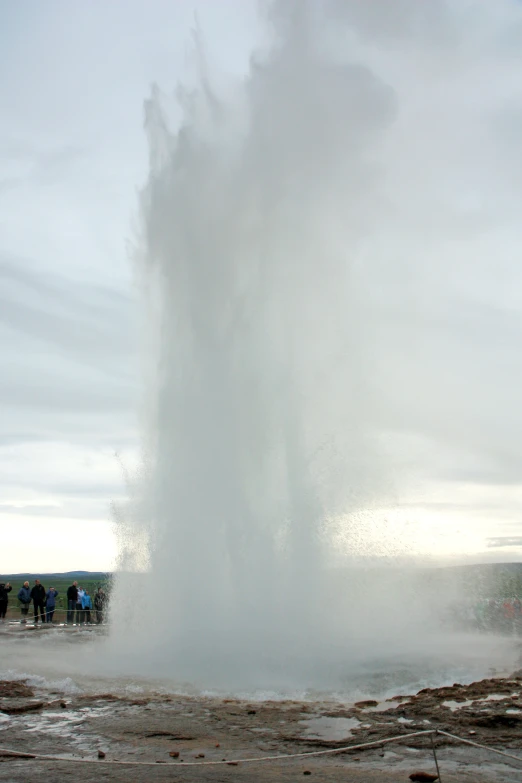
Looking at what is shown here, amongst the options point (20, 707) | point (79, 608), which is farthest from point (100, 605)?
point (20, 707)

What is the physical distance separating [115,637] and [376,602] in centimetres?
694

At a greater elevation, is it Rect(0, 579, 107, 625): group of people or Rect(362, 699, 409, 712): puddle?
Rect(0, 579, 107, 625): group of people

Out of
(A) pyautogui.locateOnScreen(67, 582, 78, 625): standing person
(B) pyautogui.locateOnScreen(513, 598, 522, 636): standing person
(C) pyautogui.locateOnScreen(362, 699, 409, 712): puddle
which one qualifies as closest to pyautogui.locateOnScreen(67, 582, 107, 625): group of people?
(A) pyautogui.locateOnScreen(67, 582, 78, 625): standing person

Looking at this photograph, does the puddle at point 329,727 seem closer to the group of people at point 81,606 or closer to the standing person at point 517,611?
the standing person at point 517,611

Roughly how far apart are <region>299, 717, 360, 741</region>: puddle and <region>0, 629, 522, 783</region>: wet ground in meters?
0.01

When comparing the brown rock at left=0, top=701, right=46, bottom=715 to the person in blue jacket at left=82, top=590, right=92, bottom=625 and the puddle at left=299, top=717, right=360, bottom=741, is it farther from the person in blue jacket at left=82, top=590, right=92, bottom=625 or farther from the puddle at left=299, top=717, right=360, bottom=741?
the person in blue jacket at left=82, top=590, right=92, bottom=625

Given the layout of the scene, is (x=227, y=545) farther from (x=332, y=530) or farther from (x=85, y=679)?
(x=85, y=679)

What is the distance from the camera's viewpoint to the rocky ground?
7230 millimetres

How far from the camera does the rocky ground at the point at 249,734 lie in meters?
7.23

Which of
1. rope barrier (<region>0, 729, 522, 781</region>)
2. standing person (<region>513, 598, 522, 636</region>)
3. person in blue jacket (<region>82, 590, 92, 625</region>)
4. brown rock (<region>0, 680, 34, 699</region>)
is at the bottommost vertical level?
rope barrier (<region>0, 729, 522, 781</region>)

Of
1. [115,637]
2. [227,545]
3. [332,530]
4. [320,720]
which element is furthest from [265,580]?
[320,720]

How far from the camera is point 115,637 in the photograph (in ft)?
56.0

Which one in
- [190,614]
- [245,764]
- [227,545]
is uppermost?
[227,545]

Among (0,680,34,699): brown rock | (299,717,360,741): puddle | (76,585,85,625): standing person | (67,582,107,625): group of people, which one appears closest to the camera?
(299,717,360,741): puddle
